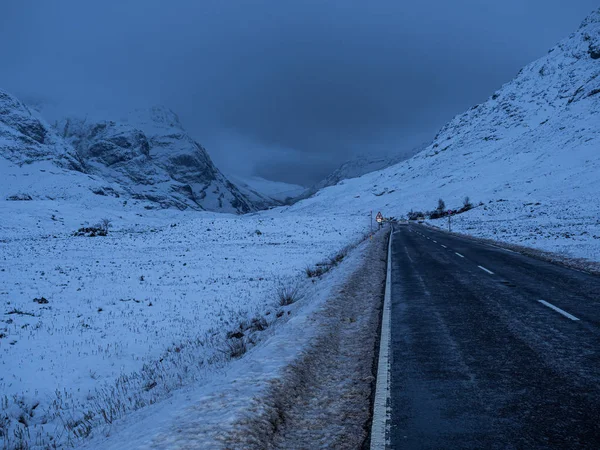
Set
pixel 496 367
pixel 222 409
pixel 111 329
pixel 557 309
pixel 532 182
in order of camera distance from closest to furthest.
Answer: pixel 222 409 < pixel 496 367 < pixel 557 309 < pixel 111 329 < pixel 532 182

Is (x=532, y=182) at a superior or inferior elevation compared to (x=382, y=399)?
superior

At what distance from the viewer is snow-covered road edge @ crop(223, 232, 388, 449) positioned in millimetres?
3912

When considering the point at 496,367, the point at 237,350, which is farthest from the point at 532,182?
the point at 496,367

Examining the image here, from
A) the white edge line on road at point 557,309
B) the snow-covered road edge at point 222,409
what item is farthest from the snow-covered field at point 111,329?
the white edge line on road at point 557,309

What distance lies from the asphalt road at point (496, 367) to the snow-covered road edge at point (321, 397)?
1.34 ft

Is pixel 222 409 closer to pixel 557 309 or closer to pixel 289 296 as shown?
pixel 557 309

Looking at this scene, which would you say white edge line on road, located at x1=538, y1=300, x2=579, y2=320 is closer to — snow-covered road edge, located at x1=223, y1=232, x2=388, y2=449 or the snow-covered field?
snow-covered road edge, located at x1=223, y1=232, x2=388, y2=449

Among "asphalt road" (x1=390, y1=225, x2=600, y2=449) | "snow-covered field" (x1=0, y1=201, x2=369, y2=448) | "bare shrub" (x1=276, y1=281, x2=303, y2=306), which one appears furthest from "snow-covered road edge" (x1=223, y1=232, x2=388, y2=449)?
"bare shrub" (x1=276, y1=281, x2=303, y2=306)

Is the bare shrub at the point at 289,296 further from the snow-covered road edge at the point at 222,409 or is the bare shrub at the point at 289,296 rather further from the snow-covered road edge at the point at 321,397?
the snow-covered road edge at the point at 222,409

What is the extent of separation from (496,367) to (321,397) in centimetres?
261

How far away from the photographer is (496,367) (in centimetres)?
561

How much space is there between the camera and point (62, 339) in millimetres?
11523

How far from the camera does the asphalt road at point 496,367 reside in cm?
390

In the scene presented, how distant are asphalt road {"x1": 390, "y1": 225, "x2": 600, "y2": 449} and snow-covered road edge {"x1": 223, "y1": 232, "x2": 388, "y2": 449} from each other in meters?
0.41
